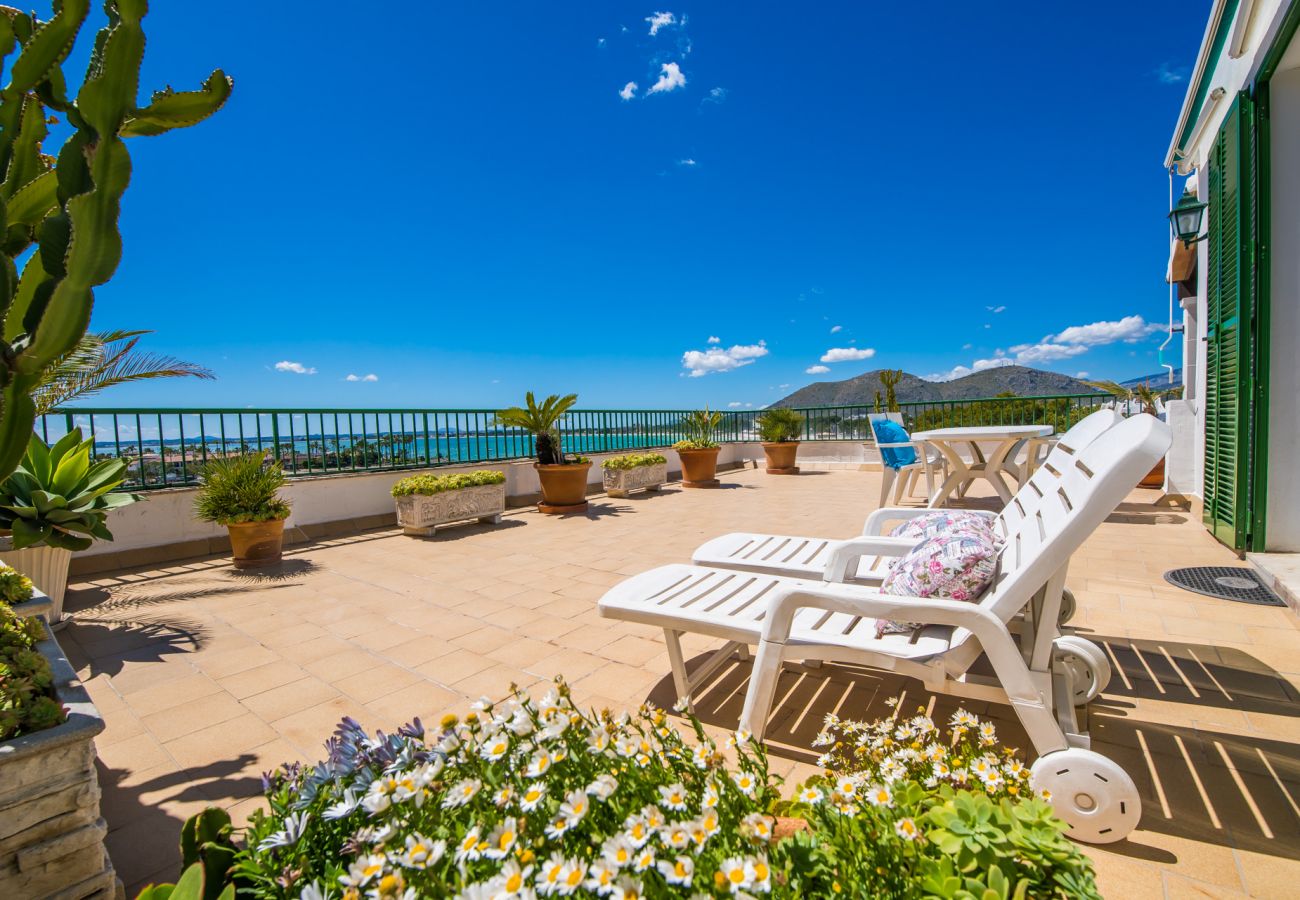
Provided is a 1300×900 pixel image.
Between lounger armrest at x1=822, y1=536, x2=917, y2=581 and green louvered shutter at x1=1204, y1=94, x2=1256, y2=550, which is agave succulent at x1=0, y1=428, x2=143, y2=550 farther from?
green louvered shutter at x1=1204, y1=94, x2=1256, y2=550

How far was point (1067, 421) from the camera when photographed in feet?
31.0

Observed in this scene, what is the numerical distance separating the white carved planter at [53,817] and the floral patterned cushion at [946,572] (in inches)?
75.7

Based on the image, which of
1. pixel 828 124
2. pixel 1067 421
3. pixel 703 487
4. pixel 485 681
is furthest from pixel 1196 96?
pixel 828 124

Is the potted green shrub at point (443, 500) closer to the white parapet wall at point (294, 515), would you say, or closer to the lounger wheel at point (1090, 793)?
the white parapet wall at point (294, 515)

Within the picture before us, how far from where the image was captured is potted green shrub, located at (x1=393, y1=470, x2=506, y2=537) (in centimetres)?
580

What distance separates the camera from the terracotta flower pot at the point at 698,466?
31.1 feet

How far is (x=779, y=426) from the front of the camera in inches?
441

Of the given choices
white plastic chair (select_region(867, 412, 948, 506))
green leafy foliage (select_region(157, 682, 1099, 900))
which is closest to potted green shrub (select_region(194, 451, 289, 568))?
green leafy foliage (select_region(157, 682, 1099, 900))

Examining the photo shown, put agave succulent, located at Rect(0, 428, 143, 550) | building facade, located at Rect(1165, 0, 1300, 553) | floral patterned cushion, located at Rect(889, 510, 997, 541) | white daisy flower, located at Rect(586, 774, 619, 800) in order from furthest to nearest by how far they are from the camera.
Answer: building facade, located at Rect(1165, 0, 1300, 553) < agave succulent, located at Rect(0, 428, 143, 550) < floral patterned cushion, located at Rect(889, 510, 997, 541) < white daisy flower, located at Rect(586, 774, 619, 800)

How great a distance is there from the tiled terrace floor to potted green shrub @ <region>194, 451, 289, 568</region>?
10.1 inches

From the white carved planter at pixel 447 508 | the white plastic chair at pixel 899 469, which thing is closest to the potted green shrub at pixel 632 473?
the white carved planter at pixel 447 508

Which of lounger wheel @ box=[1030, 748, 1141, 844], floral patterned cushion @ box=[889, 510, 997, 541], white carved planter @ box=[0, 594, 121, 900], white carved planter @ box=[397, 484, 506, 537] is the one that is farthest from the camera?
white carved planter @ box=[397, 484, 506, 537]

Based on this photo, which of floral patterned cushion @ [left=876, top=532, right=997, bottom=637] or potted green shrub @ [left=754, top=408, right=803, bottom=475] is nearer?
floral patterned cushion @ [left=876, top=532, right=997, bottom=637]

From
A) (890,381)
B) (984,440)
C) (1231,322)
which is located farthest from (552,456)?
(890,381)
